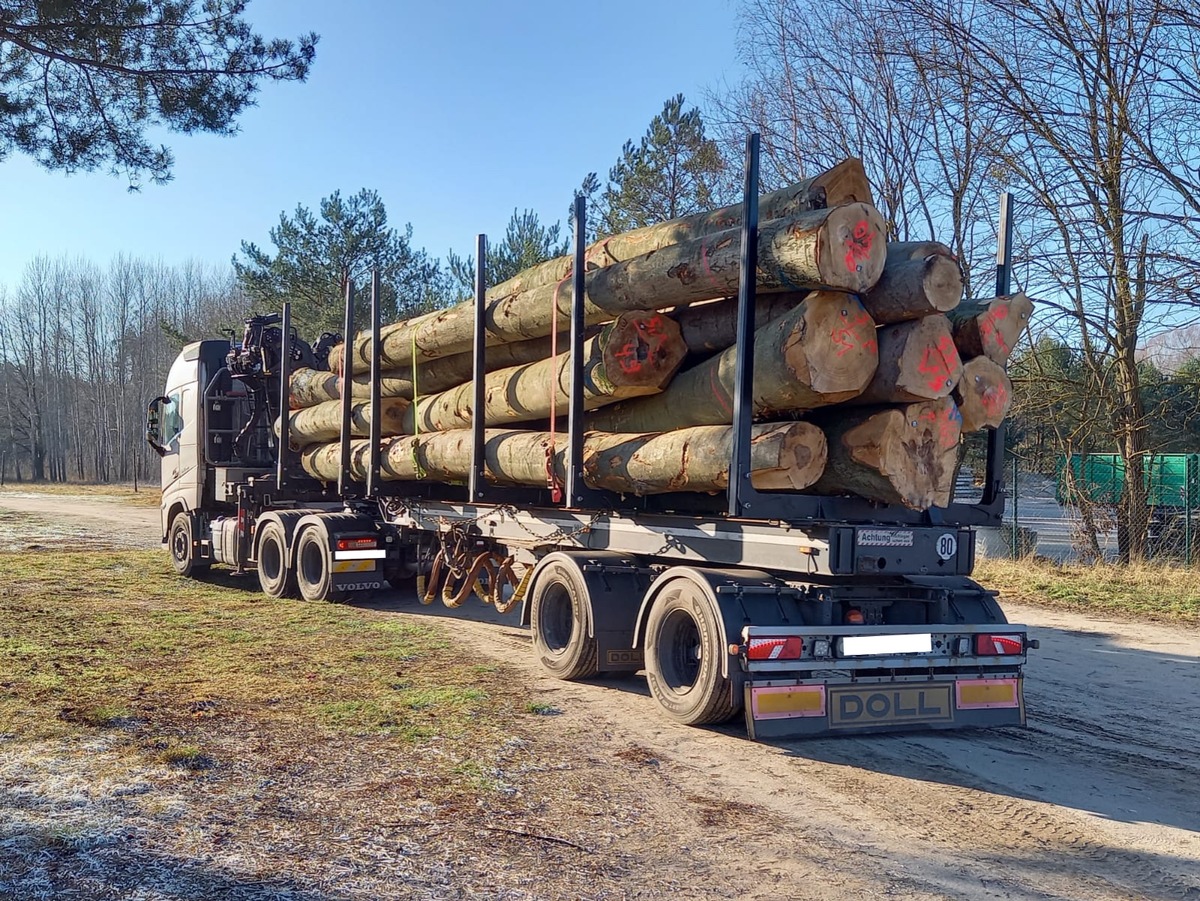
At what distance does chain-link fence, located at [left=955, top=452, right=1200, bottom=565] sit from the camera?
15.5 meters

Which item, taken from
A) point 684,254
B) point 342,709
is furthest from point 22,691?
point 684,254

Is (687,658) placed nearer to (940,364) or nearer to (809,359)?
(809,359)

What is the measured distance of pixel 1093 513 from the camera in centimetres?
1584

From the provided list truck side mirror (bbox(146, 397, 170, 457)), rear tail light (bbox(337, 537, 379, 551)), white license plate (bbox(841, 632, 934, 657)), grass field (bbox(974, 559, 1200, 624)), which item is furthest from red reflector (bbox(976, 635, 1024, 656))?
truck side mirror (bbox(146, 397, 170, 457))

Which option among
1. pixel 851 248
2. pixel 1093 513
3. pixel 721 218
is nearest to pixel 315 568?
pixel 721 218

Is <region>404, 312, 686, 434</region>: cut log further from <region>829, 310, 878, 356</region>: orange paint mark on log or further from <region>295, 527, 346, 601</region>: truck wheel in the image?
<region>295, 527, 346, 601</region>: truck wheel

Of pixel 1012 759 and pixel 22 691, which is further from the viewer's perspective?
pixel 22 691

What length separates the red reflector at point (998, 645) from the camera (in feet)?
20.9

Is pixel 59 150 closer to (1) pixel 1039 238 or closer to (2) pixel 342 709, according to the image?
(2) pixel 342 709

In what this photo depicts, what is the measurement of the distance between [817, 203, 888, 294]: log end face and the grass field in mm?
8228

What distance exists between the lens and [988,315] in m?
6.38

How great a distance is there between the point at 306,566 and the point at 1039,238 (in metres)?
11.3

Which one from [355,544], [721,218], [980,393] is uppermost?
[721,218]

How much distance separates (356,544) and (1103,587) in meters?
9.83
